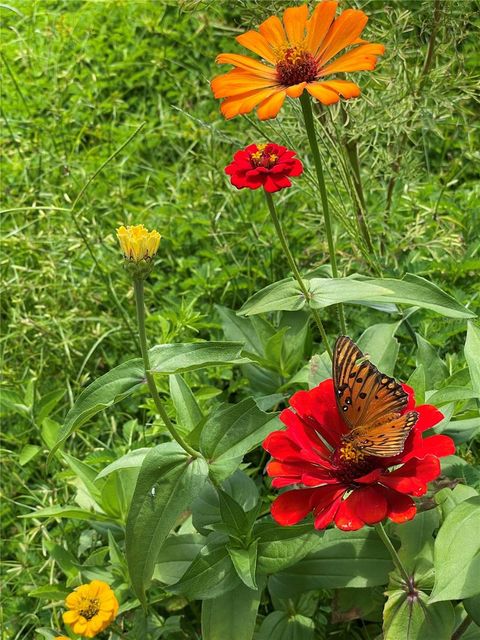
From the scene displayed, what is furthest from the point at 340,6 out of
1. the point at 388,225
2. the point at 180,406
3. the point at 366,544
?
the point at 366,544

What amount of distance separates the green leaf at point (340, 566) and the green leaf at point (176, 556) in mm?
125

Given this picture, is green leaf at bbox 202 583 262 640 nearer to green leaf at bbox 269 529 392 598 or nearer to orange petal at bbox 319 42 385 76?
green leaf at bbox 269 529 392 598

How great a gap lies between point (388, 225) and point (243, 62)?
695mm

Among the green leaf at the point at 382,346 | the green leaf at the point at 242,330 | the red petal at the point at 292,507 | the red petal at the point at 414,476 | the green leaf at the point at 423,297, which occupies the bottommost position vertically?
the green leaf at the point at 242,330

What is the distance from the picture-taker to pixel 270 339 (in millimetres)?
1187

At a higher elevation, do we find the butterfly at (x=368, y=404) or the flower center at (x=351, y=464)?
the butterfly at (x=368, y=404)

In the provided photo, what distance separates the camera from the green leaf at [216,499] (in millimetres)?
1033

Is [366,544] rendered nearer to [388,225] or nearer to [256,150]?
[256,150]

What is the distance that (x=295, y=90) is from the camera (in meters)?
0.85

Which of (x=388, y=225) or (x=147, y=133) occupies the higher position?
(x=147, y=133)

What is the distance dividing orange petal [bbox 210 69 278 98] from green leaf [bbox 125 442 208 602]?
1.31 ft

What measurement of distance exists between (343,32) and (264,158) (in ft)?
0.52

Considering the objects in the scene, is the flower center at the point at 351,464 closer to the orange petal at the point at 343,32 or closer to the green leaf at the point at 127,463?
the green leaf at the point at 127,463

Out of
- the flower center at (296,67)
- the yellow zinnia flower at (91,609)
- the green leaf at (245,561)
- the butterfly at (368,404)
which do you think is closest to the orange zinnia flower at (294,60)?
the flower center at (296,67)
